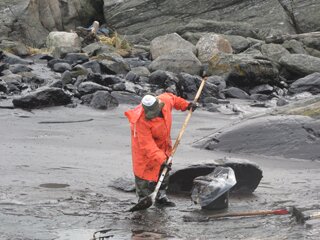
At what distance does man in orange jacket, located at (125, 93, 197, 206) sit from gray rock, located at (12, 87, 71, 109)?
25.5ft

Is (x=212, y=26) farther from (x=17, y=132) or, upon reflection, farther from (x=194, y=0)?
(x=17, y=132)

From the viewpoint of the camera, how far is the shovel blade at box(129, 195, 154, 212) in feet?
22.9

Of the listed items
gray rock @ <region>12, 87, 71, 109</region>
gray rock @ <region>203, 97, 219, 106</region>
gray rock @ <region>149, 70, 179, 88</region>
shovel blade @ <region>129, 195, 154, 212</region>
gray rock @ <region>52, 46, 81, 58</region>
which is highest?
shovel blade @ <region>129, 195, 154, 212</region>

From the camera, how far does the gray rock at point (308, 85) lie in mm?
19672

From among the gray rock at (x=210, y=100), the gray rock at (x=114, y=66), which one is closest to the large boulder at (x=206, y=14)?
the gray rock at (x=114, y=66)

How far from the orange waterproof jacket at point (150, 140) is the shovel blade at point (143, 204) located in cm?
27

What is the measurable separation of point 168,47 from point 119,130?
39.6ft

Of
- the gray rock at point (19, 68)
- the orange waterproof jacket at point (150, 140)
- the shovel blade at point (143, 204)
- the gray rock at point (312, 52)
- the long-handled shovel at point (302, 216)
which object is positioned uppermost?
the orange waterproof jacket at point (150, 140)

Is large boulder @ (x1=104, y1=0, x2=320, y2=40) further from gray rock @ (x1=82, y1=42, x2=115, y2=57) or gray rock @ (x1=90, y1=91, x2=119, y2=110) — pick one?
gray rock @ (x1=90, y1=91, x2=119, y2=110)

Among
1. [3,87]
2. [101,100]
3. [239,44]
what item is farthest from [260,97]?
[239,44]

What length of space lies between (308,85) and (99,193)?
13222 mm

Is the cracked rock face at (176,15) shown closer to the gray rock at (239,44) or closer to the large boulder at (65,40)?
the gray rock at (239,44)

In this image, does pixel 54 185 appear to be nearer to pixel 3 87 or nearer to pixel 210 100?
pixel 3 87

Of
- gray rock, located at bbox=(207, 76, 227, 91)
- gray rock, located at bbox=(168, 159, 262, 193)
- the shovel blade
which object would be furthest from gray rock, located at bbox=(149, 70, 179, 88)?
the shovel blade
